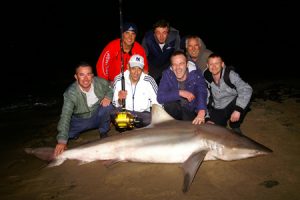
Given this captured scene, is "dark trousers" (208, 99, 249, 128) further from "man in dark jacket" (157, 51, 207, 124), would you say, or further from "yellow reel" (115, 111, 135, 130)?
"yellow reel" (115, 111, 135, 130)

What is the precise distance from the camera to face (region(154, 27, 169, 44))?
6.12 m

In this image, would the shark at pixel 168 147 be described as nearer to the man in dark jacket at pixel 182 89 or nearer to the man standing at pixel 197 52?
the man in dark jacket at pixel 182 89

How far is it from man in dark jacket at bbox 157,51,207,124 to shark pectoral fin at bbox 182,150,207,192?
1.10m

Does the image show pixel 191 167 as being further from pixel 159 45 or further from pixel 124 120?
pixel 159 45

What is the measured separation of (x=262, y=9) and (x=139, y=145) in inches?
1565

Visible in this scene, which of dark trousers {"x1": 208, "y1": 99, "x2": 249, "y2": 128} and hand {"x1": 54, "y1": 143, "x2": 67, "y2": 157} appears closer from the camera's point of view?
hand {"x1": 54, "y1": 143, "x2": 67, "y2": 157}

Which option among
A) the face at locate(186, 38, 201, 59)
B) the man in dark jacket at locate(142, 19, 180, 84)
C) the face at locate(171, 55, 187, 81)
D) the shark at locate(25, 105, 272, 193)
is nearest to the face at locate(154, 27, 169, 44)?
the man in dark jacket at locate(142, 19, 180, 84)

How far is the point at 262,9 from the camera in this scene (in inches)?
1517

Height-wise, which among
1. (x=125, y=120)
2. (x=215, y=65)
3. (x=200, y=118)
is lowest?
(x=125, y=120)

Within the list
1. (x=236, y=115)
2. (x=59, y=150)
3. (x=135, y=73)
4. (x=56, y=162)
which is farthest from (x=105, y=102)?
(x=236, y=115)

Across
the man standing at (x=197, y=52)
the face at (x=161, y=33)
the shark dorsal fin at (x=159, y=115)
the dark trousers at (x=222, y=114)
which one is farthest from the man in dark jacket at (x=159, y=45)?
the shark dorsal fin at (x=159, y=115)

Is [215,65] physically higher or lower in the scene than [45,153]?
higher

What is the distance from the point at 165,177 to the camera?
3.67 meters

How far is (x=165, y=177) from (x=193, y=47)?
2830 millimetres
